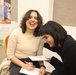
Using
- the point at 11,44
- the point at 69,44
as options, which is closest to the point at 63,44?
the point at 69,44

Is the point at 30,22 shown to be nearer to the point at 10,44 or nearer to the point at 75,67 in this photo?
the point at 10,44

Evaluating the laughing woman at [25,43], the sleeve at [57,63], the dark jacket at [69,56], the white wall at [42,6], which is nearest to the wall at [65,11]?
the white wall at [42,6]

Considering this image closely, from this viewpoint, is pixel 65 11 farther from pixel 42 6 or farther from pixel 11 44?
pixel 11 44

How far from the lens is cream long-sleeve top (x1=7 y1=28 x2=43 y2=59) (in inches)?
76.4

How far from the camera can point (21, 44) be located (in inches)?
77.5

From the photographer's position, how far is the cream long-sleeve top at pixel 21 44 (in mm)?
1941

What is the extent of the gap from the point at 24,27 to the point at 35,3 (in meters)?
0.69

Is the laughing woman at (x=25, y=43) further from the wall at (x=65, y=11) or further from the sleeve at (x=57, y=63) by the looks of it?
the wall at (x=65, y=11)

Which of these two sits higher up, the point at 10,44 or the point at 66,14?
the point at 66,14

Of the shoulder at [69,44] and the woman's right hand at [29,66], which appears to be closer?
the shoulder at [69,44]

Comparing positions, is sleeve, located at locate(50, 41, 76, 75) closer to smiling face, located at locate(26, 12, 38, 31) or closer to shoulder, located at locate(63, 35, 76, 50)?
shoulder, located at locate(63, 35, 76, 50)

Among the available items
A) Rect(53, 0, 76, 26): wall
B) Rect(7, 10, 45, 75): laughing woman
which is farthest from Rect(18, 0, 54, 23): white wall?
Rect(7, 10, 45, 75): laughing woman

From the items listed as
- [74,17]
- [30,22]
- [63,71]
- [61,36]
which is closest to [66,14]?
[74,17]

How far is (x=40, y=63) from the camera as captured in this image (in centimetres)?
Result: 204
